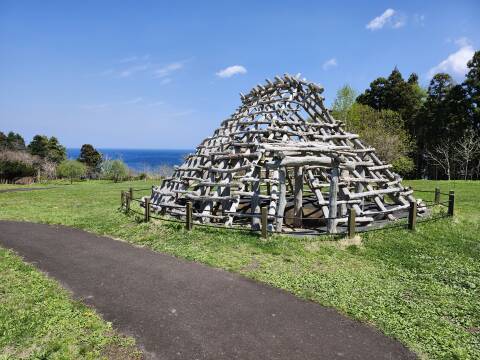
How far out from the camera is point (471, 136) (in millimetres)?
32031

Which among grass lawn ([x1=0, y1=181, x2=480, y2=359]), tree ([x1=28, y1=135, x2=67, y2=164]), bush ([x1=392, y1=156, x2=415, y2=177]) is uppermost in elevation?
tree ([x1=28, y1=135, x2=67, y2=164])

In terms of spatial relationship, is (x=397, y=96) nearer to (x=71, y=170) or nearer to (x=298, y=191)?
(x=298, y=191)

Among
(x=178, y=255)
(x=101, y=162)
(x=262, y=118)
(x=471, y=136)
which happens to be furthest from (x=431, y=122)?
(x=101, y=162)

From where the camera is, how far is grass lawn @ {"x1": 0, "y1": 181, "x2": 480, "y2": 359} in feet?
20.0

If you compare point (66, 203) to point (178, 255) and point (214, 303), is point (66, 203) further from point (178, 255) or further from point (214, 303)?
point (214, 303)

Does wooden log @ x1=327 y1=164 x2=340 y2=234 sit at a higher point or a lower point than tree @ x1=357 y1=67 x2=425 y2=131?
lower

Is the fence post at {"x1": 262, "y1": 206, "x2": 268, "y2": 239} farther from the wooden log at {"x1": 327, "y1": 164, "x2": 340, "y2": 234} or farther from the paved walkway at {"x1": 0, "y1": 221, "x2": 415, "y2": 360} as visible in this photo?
the paved walkway at {"x1": 0, "y1": 221, "x2": 415, "y2": 360}

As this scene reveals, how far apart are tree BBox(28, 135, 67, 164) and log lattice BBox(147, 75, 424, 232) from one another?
49321 millimetres

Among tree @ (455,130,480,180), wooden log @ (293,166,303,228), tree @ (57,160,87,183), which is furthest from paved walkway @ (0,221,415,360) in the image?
tree @ (57,160,87,183)

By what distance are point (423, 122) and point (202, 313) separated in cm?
4045

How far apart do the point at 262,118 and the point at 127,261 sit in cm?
861

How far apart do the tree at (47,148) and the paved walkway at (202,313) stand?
54.6 meters

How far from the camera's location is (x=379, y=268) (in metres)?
8.99

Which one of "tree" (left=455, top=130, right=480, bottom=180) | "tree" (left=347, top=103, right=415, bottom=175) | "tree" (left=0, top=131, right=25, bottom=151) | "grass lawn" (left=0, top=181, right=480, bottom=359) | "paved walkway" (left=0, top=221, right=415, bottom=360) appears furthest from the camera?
"tree" (left=0, top=131, right=25, bottom=151)
